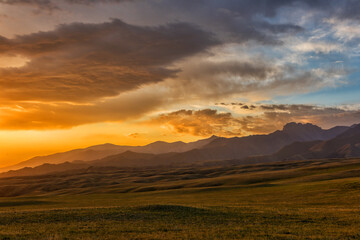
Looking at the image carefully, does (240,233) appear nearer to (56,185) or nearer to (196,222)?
(196,222)

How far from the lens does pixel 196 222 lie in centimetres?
2919

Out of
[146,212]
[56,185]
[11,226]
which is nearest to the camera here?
[11,226]

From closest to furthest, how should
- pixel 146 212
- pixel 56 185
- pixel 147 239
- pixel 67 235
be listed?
1. pixel 147 239
2. pixel 67 235
3. pixel 146 212
4. pixel 56 185

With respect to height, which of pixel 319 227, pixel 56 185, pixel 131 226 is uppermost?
pixel 131 226

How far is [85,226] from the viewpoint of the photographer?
27.1 meters

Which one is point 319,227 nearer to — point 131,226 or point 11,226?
point 131,226

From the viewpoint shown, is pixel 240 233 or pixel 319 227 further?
pixel 319 227

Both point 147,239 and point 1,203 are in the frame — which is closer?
point 147,239

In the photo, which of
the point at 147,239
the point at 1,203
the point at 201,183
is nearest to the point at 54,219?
the point at 147,239

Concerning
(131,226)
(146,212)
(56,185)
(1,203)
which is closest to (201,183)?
(1,203)

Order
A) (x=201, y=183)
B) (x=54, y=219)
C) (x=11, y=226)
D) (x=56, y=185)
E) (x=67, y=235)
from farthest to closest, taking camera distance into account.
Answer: (x=56, y=185), (x=201, y=183), (x=54, y=219), (x=11, y=226), (x=67, y=235)

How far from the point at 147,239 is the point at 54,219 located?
15.5 metres

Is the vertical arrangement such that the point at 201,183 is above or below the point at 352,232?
below

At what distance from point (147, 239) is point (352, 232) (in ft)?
59.6
